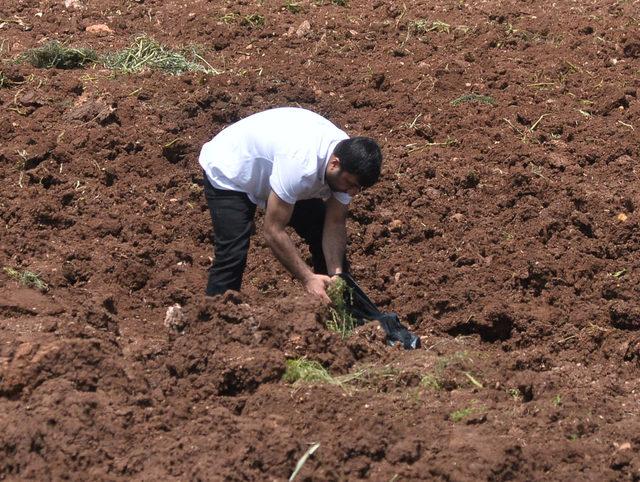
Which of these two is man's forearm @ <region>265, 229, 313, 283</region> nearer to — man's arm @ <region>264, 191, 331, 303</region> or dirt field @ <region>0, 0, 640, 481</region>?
man's arm @ <region>264, 191, 331, 303</region>

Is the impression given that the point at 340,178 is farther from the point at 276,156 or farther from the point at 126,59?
the point at 126,59

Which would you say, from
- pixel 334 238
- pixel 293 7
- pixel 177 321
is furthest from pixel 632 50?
pixel 177 321

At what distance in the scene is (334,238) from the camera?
637cm

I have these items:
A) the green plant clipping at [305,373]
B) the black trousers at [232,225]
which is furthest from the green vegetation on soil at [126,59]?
the green plant clipping at [305,373]

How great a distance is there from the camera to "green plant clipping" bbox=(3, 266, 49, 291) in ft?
22.5

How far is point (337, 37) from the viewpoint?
10.0m

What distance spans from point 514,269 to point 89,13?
17.6 feet

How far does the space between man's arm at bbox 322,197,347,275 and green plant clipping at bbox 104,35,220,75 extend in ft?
11.5

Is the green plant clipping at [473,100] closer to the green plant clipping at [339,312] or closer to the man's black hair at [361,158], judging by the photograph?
the green plant clipping at [339,312]

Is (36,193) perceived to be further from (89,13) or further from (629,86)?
(629,86)

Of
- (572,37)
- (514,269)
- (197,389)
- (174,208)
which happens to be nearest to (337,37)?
(572,37)

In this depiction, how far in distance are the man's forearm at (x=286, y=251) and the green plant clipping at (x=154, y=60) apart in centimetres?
383

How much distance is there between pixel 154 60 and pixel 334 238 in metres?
3.91

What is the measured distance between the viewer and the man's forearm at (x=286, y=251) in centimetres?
591
